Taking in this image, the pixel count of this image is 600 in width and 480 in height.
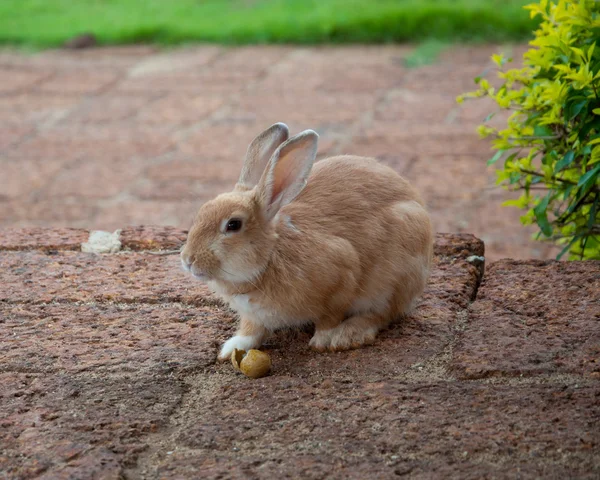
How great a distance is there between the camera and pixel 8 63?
8.04 metres

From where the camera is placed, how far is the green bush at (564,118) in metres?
2.58

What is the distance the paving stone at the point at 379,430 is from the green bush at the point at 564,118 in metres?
0.74

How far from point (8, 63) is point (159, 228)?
539 centimetres

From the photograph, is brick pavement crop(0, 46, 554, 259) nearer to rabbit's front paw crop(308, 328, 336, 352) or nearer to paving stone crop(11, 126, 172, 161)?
paving stone crop(11, 126, 172, 161)

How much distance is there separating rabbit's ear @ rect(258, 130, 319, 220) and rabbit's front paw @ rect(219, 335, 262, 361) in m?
0.31

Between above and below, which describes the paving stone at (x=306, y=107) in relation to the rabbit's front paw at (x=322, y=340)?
below

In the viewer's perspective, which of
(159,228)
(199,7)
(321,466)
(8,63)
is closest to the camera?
(321,466)

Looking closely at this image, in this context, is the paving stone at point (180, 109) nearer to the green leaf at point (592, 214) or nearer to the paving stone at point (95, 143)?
the paving stone at point (95, 143)

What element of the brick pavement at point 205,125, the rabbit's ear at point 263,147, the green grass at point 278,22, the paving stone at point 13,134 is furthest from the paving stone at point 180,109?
the rabbit's ear at point 263,147

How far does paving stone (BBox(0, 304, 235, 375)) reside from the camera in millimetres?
2357

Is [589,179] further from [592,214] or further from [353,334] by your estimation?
[353,334]

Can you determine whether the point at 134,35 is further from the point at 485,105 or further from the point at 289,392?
the point at 289,392

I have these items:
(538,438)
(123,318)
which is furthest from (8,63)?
(538,438)

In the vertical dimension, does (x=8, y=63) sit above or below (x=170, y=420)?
below
